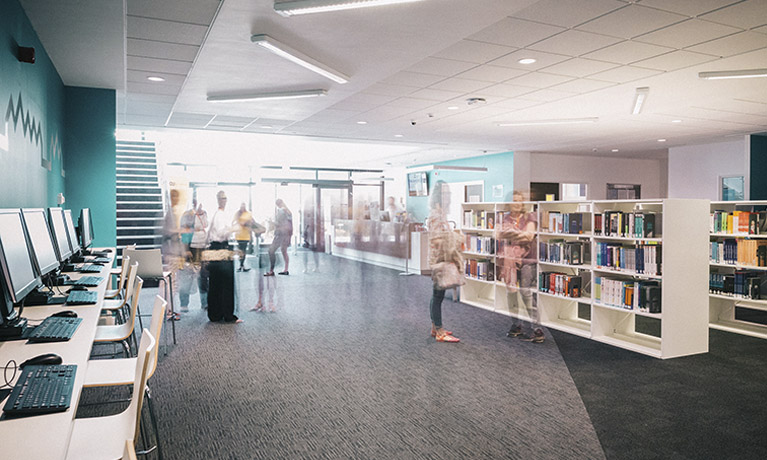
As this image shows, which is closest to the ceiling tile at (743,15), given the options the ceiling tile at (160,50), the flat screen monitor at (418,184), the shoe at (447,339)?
the shoe at (447,339)

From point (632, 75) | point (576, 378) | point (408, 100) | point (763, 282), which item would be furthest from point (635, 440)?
point (408, 100)

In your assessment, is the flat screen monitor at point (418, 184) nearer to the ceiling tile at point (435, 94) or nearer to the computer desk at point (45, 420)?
the ceiling tile at point (435, 94)

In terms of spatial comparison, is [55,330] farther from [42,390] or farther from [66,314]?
[42,390]

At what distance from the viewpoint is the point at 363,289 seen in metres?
9.28

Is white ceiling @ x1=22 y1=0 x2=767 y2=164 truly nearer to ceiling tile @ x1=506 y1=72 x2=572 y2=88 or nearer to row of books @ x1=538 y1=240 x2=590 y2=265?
ceiling tile @ x1=506 y1=72 x2=572 y2=88

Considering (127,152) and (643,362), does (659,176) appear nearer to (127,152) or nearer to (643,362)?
(643,362)

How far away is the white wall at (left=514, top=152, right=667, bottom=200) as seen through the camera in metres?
12.9

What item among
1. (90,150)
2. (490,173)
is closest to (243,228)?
(90,150)

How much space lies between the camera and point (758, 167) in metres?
9.47

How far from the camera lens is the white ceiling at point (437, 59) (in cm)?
369

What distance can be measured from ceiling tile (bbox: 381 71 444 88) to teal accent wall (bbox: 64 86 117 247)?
3658 millimetres

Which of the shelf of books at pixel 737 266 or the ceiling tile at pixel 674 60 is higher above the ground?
the ceiling tile at pixel 674 60

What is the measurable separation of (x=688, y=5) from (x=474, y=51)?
169cm

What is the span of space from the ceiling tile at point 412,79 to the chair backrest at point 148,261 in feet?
11.0
